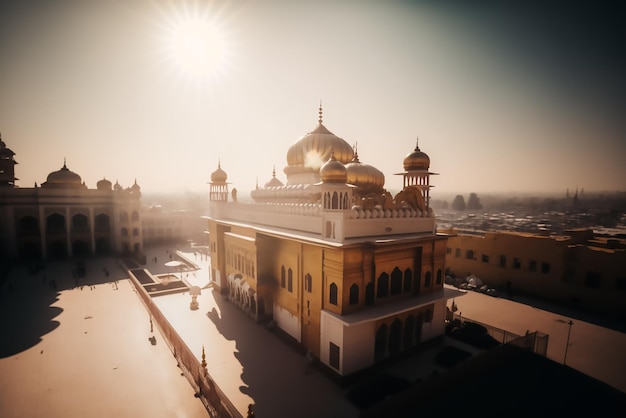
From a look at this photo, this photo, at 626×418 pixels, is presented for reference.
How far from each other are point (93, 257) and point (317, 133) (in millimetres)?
33086

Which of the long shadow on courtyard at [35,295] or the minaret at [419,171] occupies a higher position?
the minaret at [419,171]

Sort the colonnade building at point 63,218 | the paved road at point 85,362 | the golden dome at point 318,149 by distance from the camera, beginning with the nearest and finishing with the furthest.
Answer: the paved road at point 85,362 < the golden dome at point 318,149 < the colonnade building at point 63,218

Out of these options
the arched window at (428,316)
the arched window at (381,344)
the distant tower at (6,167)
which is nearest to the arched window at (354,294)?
the arched window at (381,344)

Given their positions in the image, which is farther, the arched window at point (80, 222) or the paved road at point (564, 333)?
the arched window at point (80, 222)

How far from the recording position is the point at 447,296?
13.9m

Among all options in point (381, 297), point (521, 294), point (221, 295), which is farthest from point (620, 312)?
point (221, 295)

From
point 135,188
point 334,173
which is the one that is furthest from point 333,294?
point 135,188

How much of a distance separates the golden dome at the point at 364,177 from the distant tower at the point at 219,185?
1158 cm

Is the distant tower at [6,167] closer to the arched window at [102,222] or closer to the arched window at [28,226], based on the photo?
the arched window at [28,226]

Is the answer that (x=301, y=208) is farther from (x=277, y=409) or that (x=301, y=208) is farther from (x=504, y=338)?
(x=504, y=338)

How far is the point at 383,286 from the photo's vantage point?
41.9 ft

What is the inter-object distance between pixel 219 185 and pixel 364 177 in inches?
502

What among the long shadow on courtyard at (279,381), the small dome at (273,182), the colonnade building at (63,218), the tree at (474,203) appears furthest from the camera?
the tree at (474,203)

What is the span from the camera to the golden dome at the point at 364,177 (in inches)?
640
